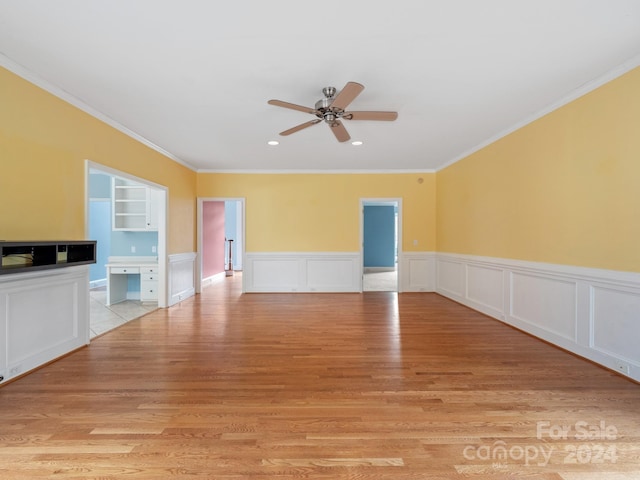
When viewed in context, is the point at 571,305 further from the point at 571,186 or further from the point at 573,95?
the point at 573,95

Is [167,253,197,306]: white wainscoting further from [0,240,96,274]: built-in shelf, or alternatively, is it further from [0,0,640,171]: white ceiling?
[0,0,640,171]: white ceiling

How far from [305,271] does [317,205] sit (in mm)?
1477

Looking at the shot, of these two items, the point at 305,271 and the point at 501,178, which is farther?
the point at 305,271

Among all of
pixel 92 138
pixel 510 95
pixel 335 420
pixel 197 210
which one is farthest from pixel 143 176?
pixel 510 95

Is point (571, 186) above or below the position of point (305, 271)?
above

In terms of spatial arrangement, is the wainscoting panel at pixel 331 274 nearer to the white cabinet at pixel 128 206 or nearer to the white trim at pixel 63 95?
the white cabinet at pixel 128 206

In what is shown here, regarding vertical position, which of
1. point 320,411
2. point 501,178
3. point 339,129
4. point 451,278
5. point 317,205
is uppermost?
point 339,129

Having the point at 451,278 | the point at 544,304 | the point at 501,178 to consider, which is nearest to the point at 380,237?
the point at 451,278

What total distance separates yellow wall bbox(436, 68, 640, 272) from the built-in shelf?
502 cm

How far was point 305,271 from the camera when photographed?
21.6 feet

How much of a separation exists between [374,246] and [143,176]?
8649 millimetres

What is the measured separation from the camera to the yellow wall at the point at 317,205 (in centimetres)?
652

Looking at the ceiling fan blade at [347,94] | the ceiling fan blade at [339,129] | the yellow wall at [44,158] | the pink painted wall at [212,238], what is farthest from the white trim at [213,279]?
the ceiling fan blade at [347,94]

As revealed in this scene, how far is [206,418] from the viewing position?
2.01 meters
